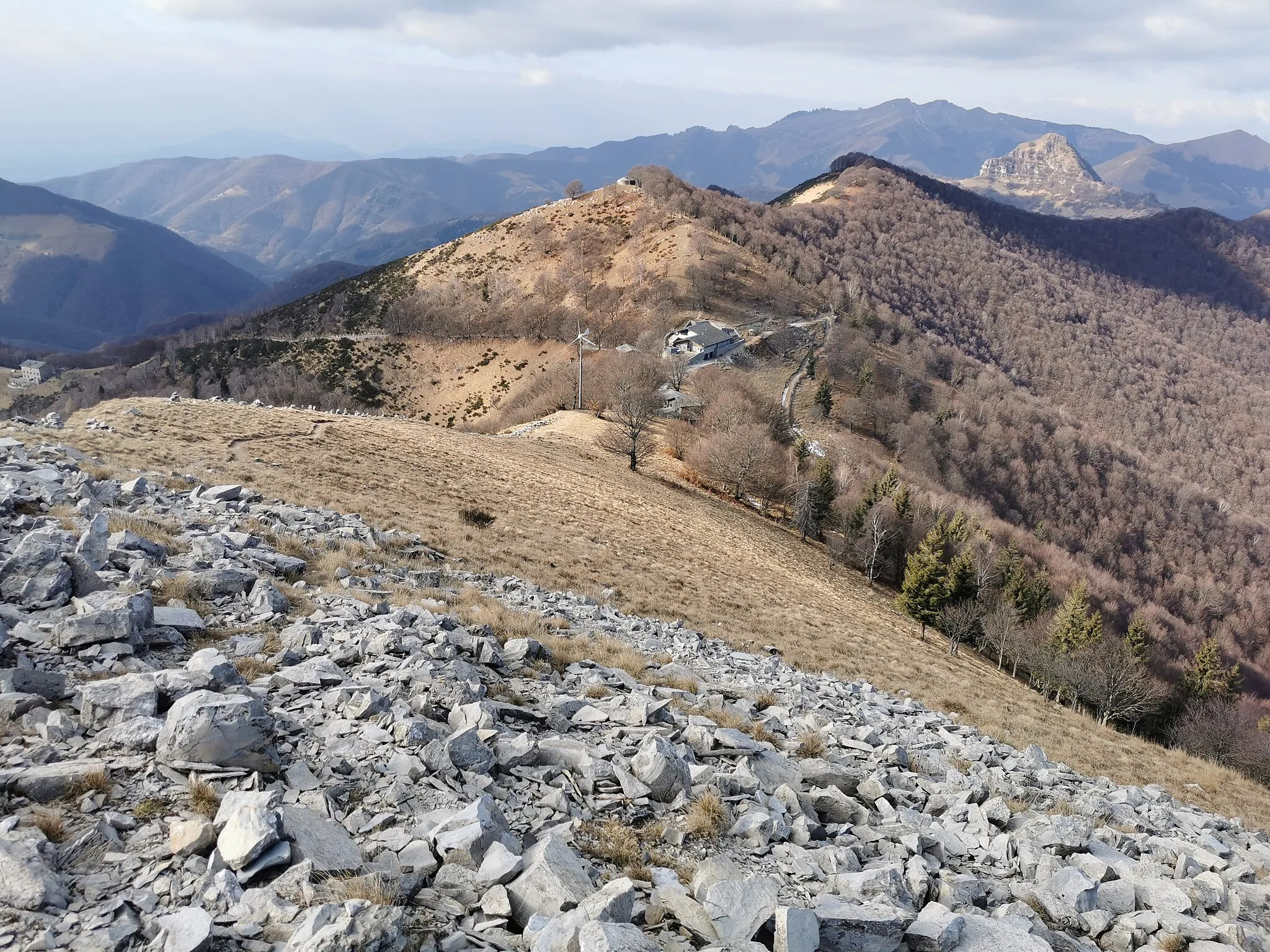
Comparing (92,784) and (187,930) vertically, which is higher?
(187,930)

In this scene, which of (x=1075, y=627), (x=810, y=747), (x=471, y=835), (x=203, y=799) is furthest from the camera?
(x=1075, y=627)

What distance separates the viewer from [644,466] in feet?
162

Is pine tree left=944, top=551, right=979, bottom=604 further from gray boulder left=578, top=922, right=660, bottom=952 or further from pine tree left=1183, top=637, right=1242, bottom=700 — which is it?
gray boulder left=578, top=922, right=660, bottom=952

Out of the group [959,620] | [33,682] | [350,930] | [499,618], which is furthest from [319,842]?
[959,620]

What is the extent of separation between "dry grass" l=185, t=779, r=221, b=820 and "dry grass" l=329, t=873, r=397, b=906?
1.63 m

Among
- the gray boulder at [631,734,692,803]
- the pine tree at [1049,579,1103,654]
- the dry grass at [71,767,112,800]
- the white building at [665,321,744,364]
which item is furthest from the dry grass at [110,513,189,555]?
the white building at [665,321,744,364]

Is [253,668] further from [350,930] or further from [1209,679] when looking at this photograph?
[1209,679]

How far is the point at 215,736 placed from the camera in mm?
7020

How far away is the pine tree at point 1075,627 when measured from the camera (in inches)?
1721

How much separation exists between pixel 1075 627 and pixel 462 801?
4896 cm

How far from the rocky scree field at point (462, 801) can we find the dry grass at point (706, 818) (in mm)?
30

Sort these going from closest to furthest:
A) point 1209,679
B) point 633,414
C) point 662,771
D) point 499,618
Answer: point 662,771
point 499,618
point 1209,679
point 633,414

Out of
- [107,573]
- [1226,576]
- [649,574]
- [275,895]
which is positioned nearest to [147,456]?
[107,573]

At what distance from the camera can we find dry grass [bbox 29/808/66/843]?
570 cm
